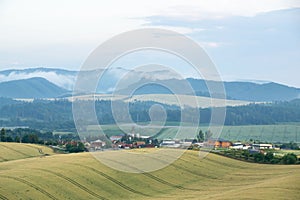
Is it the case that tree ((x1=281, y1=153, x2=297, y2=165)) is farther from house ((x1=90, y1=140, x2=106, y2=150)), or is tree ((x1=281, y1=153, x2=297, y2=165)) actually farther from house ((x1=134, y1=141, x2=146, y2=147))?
house ((x1=134, y1=141, x2=146, y2=147))

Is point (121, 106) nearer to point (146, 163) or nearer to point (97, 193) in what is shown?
point (146, 163)

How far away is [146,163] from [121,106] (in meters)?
64.1

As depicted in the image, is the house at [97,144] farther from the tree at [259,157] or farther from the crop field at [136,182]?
the crop field at [136,182]

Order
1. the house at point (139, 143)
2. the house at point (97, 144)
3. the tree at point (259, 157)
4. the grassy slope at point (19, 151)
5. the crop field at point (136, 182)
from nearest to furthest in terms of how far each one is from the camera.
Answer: the crop field at point (136, 182) < the grassy slope at point (19, 151) < the tree at point (259, 157) < the house at point (97, 144) < the house at point (139, 143)

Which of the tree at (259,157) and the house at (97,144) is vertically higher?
the house at (97,144)

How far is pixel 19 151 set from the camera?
96.6 meters

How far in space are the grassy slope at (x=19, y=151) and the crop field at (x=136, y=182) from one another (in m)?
11.8

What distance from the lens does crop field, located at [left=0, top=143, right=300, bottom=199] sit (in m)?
55.8

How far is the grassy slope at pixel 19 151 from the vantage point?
296ft

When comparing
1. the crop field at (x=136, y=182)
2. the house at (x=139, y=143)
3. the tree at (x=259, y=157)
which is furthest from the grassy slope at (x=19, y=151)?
the tree at (x=259, y=157)

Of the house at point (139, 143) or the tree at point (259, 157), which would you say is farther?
the house at point (139, 143)

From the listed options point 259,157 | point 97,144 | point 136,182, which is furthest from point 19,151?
point 259,157

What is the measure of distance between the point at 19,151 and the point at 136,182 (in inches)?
1261

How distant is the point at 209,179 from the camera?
3140 inches
